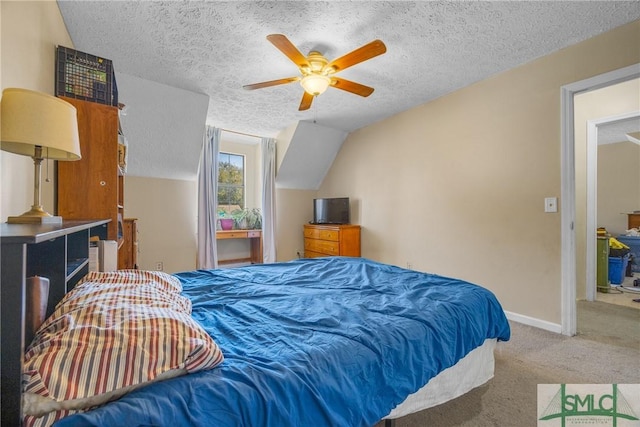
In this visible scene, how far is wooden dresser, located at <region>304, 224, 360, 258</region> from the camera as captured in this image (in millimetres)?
4328

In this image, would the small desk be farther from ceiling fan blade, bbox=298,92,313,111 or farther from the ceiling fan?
the ceiling fan

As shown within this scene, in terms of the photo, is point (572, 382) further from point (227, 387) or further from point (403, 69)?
point (403, 69)

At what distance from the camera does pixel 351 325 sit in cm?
115

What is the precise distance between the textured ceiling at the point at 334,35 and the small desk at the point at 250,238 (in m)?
2.18

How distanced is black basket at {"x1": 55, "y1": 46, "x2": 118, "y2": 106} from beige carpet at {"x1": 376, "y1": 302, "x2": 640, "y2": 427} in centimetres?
271

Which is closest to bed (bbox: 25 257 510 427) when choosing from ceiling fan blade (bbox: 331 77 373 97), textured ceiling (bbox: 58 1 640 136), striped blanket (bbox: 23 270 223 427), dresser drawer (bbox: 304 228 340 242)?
striped blanket (bbox: 23 270 223 427)

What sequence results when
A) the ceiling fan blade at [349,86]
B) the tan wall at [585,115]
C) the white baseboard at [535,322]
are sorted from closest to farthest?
the ceiling fan blade at [349,86], the white baseboard at [535,322], the tan wall at [585,115]

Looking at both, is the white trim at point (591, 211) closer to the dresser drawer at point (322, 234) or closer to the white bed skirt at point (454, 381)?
the white bed skirt at point (454, 381)

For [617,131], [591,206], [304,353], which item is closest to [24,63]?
[304,353]

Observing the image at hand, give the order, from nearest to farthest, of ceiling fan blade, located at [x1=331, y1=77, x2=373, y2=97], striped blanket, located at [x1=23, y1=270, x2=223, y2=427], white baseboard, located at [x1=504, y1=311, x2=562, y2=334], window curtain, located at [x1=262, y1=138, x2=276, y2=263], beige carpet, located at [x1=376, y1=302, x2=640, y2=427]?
striped blanket, located at [x1=23, y1=270, x2=223, y2=427], beige carpet, located at [x1=376, y1=302, x2=640, y2=427], ceiling fan blade, located at [x1=331, y1=77, x2=373, y2=97], white baseboard, located at [x1=504, y1=311, x2=562, y2=334], window curtain, located at [x1=262, y1=138, x2=276, y2=263]

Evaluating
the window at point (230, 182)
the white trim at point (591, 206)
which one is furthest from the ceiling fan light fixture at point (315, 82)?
the white trim at point (591, 206)

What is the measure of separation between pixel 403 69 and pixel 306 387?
2801mm

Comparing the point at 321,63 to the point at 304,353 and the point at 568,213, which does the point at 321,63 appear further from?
the point at 568,213

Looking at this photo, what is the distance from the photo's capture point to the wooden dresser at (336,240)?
4.33m
